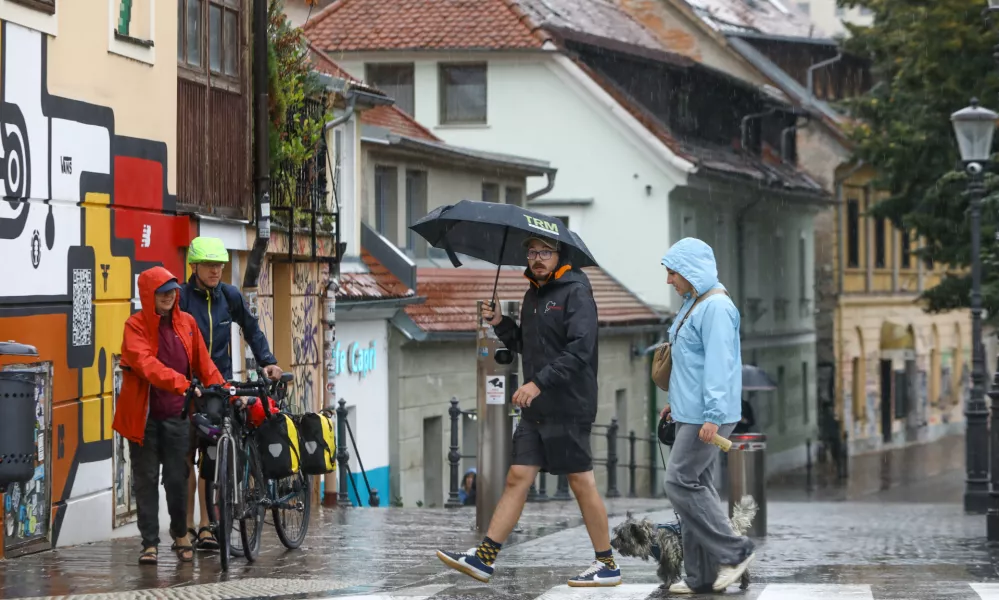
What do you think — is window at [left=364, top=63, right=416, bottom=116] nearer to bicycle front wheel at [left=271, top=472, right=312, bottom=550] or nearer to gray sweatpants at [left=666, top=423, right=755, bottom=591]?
bicycle front wheel at [left=271, top=472, right=312, bottom=550]

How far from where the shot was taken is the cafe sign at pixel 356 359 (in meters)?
25.3

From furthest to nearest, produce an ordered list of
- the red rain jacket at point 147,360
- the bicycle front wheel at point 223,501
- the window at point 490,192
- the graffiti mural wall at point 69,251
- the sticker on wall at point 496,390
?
the window at point 490,192 → the sticker on wall at point 496,390 → the graffiti mural wall at point 69,251 → the red rain jacket at point 147,360 → the bicycle front wheel at point 223,501

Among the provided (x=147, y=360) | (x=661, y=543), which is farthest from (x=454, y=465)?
(x=661, y=543)

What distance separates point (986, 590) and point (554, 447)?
2.33 metres

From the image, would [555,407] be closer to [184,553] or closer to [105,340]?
[184,553]

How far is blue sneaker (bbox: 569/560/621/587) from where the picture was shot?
997 centimetres

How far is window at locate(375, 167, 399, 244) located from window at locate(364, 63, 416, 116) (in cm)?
989

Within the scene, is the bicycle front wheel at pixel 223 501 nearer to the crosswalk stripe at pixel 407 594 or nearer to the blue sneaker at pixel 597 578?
the crosswalk stripe at pixel 407 594

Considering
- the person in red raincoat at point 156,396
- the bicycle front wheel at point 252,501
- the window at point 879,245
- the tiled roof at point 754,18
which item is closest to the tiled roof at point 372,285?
the bicycle front wheel at point 252,501

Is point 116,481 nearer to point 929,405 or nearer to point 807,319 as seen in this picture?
point 807,319

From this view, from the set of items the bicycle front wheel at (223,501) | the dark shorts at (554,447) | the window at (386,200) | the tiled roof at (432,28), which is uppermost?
the tiled roof at (432,28)

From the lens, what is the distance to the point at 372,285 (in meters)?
26.6

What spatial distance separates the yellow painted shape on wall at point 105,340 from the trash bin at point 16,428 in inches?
113

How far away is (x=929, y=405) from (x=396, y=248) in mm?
33848
